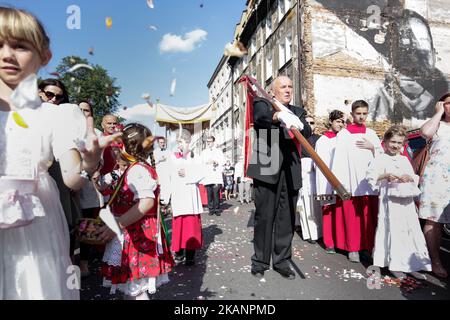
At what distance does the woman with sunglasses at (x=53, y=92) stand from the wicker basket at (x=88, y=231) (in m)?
1.67

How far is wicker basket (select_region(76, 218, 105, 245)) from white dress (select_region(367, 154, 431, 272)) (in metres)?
3.15

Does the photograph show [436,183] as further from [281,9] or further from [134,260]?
[281,9]

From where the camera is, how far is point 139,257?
2.13 metres

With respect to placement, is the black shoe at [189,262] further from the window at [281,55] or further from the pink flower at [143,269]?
the window at [281,55]

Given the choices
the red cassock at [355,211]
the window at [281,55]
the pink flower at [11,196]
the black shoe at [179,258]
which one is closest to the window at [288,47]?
the window at [281,55]

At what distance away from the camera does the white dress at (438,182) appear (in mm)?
3219

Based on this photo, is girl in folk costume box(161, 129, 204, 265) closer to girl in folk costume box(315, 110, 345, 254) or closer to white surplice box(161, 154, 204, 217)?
white surplice box(161, 154, 204, 217)

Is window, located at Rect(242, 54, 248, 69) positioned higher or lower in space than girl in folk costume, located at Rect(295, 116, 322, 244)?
higher

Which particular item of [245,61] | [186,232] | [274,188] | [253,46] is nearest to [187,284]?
[186,232]

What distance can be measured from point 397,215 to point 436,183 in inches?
21.4

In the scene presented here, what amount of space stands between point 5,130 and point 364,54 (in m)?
16.2

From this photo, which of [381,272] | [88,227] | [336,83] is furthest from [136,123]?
[336,83]

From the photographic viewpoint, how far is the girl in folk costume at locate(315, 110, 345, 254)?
14.5ft

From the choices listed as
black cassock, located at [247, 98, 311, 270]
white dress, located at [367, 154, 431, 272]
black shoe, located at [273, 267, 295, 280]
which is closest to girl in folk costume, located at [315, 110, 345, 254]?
white dress, located at [367, 154, 431, 272]
